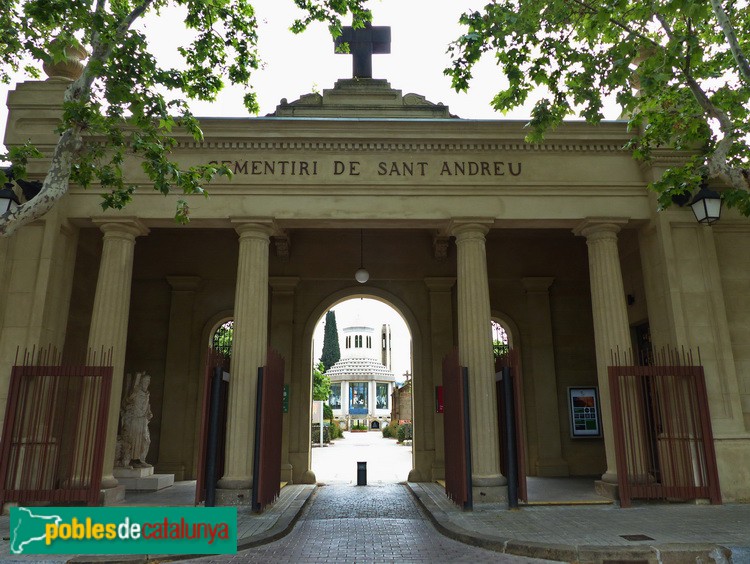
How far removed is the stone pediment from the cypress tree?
2459 inches

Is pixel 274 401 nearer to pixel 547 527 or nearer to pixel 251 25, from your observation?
pixel 547 527

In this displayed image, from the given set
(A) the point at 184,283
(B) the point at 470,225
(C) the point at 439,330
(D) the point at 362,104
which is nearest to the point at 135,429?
(A) the point at 184,283

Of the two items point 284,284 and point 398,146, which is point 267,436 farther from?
point 398,146

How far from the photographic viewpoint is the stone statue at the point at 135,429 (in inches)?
472

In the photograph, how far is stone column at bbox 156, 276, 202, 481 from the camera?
1344cm

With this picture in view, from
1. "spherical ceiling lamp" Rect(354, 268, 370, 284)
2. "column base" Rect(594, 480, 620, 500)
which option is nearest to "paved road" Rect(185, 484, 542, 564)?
"column base" Rect(594, 480, 620, 500)

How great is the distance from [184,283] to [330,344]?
205 feet

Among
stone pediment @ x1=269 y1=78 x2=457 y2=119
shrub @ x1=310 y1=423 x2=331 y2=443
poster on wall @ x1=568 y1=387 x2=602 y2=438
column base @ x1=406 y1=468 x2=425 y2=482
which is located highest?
stone pediment @ x1=269 y1=78 x2=457 y2=119

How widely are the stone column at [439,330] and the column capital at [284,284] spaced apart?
344 cm

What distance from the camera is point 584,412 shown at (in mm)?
14070

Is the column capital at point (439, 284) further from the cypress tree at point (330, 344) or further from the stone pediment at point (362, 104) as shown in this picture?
the cypress tree at point (330, 344)

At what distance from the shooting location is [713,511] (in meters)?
8.49

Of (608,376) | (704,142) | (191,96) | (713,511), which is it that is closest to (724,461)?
(713,511)

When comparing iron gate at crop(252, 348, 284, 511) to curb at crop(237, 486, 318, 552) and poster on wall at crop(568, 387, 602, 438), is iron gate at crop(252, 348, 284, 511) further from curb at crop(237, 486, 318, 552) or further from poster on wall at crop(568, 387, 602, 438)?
poster on wall at crop(568, 387, 602, 438)
